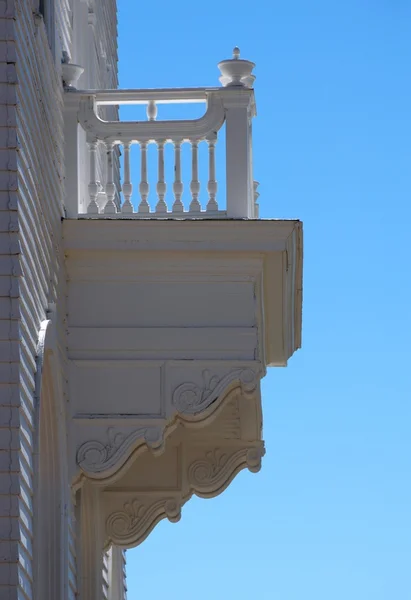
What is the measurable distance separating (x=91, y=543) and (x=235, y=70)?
3.96 m

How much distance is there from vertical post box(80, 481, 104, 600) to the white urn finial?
131 inches

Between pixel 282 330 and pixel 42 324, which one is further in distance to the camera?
pixel 282 330

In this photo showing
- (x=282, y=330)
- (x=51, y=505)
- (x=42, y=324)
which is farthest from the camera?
(x=282, y=330)

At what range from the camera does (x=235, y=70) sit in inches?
500

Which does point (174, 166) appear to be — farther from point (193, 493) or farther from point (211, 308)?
point (193, 493)

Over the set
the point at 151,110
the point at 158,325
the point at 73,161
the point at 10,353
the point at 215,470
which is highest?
the point at 151,110

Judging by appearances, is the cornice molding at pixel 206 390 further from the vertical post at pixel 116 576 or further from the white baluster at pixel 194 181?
the vertical post at pixel 116 576

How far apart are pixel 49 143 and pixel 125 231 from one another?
0.94m

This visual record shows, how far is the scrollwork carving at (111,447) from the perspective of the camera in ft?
38.6

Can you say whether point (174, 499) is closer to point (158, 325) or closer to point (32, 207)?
point (158, 325)

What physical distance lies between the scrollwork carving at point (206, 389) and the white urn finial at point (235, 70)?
87.9 inches

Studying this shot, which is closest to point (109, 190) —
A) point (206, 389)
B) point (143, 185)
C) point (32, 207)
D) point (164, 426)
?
point (143, 185)

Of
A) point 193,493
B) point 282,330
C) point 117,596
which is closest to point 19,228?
point 282,330

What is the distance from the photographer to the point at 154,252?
12164 mm
